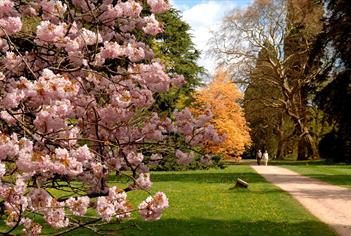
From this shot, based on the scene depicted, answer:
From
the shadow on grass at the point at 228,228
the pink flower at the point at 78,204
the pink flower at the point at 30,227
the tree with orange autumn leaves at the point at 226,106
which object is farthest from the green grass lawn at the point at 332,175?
the pink flower at the point at 30,227

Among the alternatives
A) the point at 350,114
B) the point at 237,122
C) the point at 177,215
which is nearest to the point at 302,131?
the point at 237,122

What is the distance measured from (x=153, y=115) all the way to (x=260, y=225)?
22.8 ft

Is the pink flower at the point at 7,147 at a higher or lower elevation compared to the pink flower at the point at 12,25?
lower

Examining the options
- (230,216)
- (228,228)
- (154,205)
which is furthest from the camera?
(230,216)

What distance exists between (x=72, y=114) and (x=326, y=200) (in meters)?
13.9

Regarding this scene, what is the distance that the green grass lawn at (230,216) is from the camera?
39.5 feet

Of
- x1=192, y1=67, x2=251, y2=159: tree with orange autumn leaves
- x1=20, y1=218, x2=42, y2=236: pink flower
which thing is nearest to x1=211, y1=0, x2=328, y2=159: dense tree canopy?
x1=192, y1=67, x2=251, y2=159: tree with orange autumn leaves

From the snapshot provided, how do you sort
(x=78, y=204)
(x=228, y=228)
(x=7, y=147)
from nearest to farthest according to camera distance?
(x=7, y=147), (x=78, y=204), (x=228, y=228)

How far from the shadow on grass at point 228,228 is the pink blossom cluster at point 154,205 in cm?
A: 677

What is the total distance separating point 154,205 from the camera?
483 cm

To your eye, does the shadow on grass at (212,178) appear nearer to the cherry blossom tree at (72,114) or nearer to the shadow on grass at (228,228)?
the shadow on grass at (228,228)

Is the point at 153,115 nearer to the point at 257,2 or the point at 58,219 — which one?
the point at 58,219

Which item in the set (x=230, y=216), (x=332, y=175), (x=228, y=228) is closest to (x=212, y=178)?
(x=332, y=175)

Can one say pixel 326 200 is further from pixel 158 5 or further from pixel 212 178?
pixel 158 5
